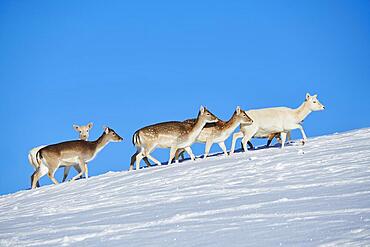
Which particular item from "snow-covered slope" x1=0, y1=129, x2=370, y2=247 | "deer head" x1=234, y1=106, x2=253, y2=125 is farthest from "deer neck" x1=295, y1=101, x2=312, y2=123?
"snow-covered slope" x1=0, y1=129, x2=370, y2=247

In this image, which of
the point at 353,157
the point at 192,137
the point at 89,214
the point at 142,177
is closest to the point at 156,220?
the point at 89,214

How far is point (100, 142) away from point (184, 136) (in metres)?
3.01

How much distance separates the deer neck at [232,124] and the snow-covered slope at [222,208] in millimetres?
4437

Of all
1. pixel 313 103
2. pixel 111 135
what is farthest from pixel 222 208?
pixel 111 135

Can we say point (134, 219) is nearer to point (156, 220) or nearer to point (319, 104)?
point (156, 220)

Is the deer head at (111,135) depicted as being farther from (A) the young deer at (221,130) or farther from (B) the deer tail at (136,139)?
(A) the young deer at (221,130)

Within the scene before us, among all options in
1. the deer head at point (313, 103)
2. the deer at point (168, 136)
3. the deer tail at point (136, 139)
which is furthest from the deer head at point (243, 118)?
the deer tail at point (136, 139)

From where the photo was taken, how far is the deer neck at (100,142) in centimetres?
1938

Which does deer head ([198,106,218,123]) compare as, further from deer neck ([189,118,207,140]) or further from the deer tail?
the deer tail

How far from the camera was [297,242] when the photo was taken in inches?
224

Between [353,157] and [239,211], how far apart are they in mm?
4565

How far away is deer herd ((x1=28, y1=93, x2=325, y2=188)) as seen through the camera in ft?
60.5

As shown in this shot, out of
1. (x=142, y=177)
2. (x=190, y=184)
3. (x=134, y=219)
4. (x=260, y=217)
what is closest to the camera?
(x=260, y=217)

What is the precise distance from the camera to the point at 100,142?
19.7m
